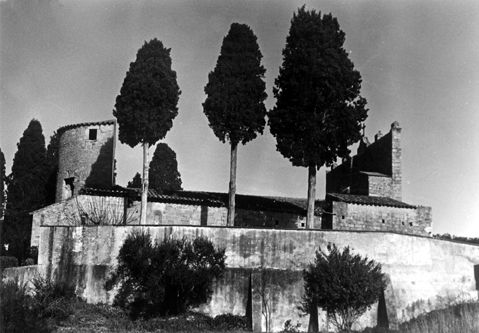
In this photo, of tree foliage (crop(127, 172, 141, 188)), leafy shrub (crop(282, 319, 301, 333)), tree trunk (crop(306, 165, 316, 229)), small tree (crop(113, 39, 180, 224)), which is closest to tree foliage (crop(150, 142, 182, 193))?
tree foliage (crop(127, 172, 141, 188))

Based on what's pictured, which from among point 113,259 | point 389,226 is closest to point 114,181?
point 113,259

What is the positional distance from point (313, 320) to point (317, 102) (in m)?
10.9

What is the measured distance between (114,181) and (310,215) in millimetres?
17187

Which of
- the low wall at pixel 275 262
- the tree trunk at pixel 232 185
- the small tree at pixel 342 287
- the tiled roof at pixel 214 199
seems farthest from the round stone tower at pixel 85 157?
the small tree at pixel 342 287

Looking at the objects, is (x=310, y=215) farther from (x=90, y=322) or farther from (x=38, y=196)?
(x=38, y=196)

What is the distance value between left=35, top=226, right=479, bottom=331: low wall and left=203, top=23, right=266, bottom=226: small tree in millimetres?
4456

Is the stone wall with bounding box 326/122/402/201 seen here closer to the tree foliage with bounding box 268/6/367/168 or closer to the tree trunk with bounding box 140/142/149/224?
the tree foliage with bounding box 268/6/367/168

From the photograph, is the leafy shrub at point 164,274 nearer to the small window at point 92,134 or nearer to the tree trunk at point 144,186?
the tree trunk at point 144,186

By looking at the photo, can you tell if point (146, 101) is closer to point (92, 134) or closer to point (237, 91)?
point (237, 91)

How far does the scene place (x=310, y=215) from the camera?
2783cm

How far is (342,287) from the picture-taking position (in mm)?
22781

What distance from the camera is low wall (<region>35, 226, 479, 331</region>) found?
24000mm

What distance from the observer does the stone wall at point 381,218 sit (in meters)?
36.3

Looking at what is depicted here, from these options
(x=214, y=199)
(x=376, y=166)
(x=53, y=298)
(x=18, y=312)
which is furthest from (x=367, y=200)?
(x=18, y=312)
